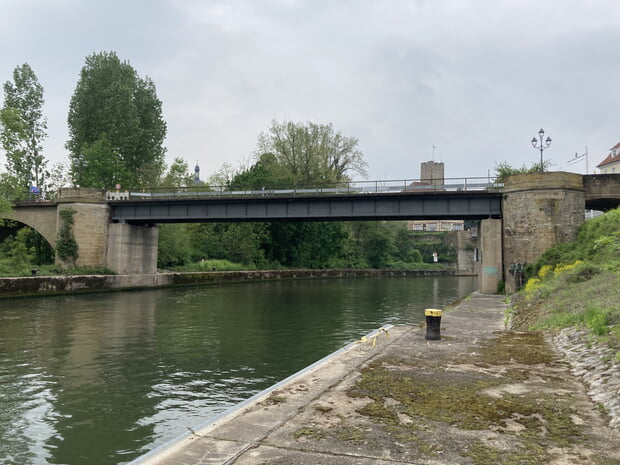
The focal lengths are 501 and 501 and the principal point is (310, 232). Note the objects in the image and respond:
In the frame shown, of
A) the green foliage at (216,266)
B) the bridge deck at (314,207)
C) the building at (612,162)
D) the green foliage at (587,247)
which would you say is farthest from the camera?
the building at (612,162)

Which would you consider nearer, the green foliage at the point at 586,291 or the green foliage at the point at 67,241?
the green foliage at the point at 586,291

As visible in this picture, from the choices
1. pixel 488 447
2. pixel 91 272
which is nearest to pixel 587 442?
pixel 488 447

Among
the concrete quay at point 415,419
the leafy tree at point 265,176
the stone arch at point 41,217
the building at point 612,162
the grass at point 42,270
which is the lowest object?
the concrete quay at point 415,419

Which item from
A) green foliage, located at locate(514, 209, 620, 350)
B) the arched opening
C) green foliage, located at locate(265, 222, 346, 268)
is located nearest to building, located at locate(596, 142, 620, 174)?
green foliage, located at locate(265, 222, 346, 268)

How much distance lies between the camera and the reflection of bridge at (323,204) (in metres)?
35.9

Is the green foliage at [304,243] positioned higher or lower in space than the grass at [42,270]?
higher

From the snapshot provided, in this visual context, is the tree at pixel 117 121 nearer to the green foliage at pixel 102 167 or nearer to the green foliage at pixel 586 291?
the green foliage at pixel 102 167

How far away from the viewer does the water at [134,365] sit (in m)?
8.18

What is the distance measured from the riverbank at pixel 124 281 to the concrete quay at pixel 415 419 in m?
28.8

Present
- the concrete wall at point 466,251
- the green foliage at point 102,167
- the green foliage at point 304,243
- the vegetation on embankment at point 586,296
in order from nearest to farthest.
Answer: the vegetation on embankment at point 586,296 → the green foliage at point 102,167 → the green foliage at point 304,243 → the concrete wall at point 466,251

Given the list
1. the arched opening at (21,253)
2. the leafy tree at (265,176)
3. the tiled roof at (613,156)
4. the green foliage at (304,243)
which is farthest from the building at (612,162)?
the arched opening at (21,253)

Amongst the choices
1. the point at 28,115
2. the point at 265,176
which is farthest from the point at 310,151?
the point at 28,115

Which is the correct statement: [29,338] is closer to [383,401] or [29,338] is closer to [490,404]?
[383,401]

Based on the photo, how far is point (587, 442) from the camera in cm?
586
